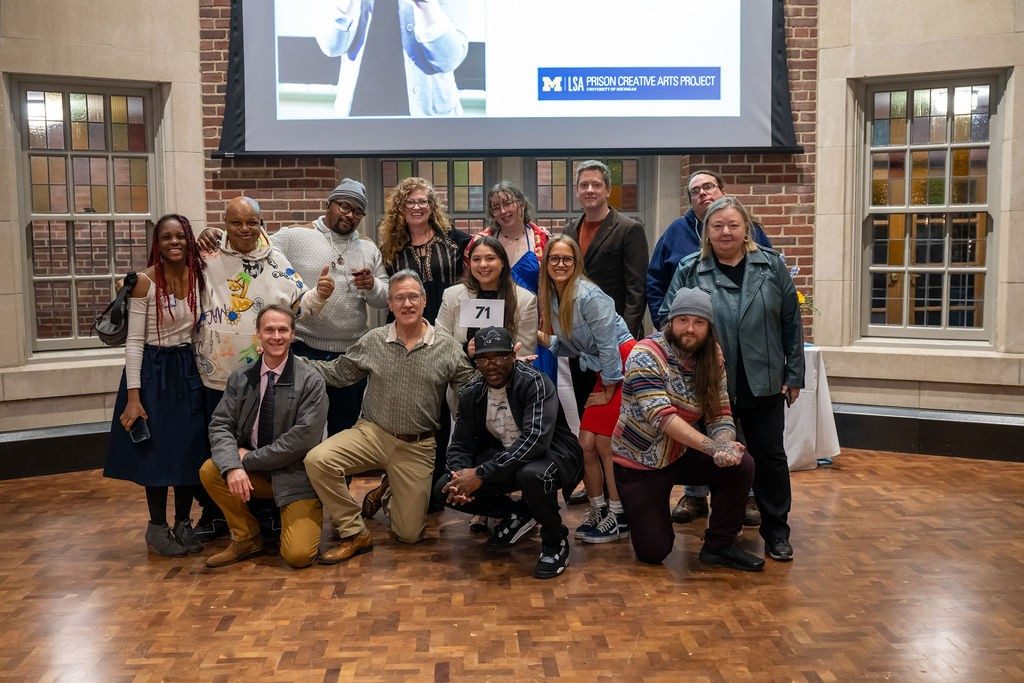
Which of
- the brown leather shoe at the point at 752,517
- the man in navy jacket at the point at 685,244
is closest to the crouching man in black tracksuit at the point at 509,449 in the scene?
the man in navy jacket at the point at 685,244

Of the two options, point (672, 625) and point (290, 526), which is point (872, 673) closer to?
point (672, 625)

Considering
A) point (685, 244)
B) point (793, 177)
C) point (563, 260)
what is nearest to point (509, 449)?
point (563, 260)

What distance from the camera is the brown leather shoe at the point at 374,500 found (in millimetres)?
4664

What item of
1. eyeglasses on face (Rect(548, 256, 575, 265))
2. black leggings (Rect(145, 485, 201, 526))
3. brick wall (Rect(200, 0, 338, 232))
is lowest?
black leggings (Rect(145, 485, 201, 526))

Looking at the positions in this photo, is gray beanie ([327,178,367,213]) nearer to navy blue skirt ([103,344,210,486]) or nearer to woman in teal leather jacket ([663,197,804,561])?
navy blue skirt ([103,344,210,486])

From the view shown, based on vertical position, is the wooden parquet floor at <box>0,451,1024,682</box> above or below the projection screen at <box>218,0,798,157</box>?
below

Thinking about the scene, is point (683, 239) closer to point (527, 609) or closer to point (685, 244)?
point (685, 244)

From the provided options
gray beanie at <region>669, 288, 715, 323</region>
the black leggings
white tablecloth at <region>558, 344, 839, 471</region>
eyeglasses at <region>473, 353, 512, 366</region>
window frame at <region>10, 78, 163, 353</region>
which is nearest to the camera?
gray beanie at <region>669, 288, 715, 323</region>

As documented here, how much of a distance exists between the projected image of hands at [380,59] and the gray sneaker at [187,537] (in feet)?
9.41

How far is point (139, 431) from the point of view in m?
4.12

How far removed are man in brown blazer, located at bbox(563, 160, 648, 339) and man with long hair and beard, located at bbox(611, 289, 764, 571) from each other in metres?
0.69

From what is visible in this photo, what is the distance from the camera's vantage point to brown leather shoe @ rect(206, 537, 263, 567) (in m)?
4.04

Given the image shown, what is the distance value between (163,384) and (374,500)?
1.10m

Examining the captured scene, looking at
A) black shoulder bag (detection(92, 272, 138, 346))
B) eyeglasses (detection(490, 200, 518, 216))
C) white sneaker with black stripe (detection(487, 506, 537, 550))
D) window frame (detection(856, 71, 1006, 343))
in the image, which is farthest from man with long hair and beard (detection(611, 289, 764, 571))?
window frame (detection(856, 71, 1006, 343))
